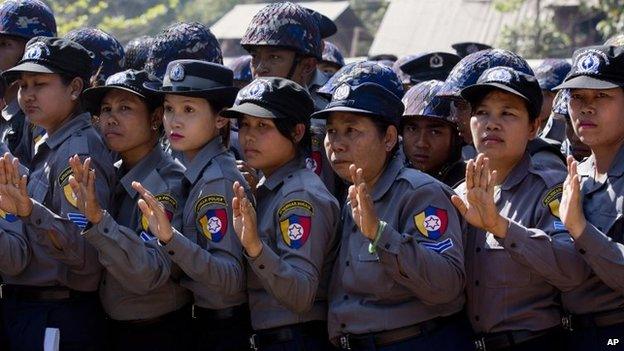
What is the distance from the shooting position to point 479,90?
16.0 ft

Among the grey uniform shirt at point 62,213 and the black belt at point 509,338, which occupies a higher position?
the grey uniform shirt at point 62,213

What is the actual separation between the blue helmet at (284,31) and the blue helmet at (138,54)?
0.69m

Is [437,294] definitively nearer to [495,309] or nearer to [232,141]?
[495,309]

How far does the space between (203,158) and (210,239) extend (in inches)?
19.7

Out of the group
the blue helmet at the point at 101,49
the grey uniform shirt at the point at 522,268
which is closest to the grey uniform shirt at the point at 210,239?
the grey uniform shirt at the point at 522,268

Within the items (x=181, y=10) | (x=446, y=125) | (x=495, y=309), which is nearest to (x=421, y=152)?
(x=446, y=125)

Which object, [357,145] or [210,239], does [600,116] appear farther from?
[210,239]

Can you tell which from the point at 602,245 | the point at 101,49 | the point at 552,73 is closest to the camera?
the point at 602,245

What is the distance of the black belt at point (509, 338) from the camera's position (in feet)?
15.4

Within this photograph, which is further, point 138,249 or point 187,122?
point 187,122

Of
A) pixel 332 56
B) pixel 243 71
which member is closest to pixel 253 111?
pixel 243 71

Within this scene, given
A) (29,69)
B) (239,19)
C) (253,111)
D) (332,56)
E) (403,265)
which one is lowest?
(403,265)

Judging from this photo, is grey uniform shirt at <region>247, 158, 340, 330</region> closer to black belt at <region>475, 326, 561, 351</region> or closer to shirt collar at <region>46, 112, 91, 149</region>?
black belt at <region>475, 326, 561, 351</region>

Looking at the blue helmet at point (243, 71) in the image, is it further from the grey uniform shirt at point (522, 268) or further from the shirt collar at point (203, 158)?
the grey uniform shirt at point (522, 268)
